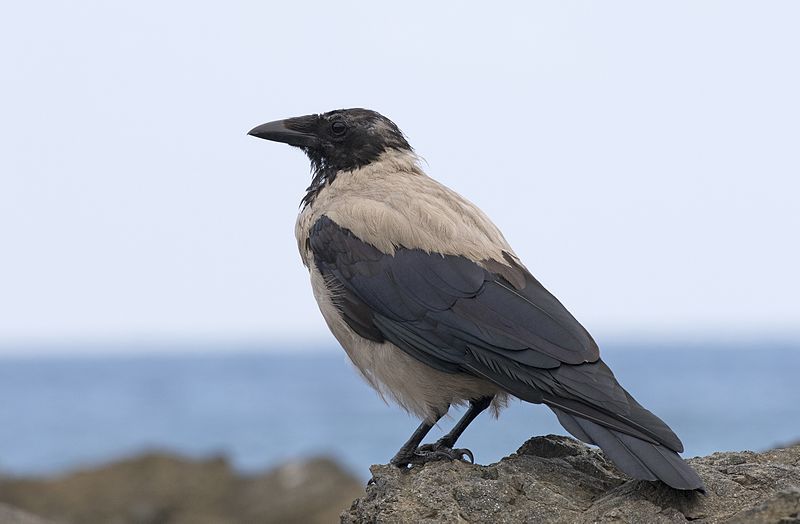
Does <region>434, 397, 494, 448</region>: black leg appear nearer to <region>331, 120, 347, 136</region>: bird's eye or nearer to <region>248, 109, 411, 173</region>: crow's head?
<region>248, 109, 411, 173</region>: crow's head

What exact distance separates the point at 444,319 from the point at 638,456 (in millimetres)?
1429

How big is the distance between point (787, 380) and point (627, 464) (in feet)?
247

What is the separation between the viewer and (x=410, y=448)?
6973mm

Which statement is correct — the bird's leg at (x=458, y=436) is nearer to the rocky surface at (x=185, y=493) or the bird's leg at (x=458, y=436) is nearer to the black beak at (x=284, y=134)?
the black beak at (x=284, y=134)

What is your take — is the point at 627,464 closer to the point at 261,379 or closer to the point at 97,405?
the point at 97,405

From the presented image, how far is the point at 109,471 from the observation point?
1630cm

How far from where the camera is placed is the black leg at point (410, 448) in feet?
22.7

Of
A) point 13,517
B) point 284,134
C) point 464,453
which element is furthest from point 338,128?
point 13,517

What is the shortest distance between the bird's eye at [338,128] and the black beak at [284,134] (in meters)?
0.14

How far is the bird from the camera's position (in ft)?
20.5

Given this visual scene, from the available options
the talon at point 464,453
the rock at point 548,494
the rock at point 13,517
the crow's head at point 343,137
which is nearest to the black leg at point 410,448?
the talon at point 464,453

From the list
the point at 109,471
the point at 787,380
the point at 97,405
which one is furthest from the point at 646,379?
the point at 109,471

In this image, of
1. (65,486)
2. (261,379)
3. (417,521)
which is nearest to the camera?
(417,521)

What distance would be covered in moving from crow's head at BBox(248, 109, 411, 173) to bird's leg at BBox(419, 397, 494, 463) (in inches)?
74.7
